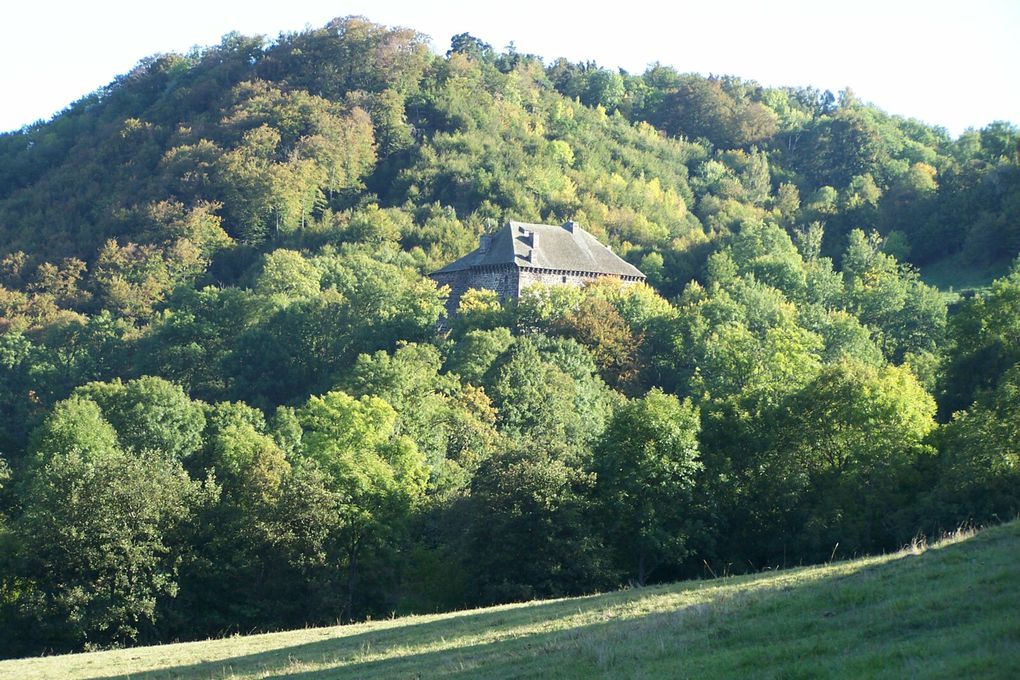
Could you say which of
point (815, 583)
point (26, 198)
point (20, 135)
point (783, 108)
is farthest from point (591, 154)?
point (815, 583)

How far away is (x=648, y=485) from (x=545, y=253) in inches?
2159

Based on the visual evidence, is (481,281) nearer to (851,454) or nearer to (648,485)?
(648,485)

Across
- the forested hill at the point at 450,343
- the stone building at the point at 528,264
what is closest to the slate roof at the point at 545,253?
the stone building at the point at 528,264

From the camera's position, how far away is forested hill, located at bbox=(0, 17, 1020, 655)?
4641 centimetres

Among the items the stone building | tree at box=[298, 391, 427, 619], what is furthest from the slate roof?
tree at box=[298, 391, 427, 619]

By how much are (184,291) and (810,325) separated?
50.7 m

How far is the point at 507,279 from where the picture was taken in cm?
10000

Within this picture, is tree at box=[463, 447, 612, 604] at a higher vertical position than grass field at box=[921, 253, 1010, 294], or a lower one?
higher

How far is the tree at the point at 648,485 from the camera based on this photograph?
4675 cm

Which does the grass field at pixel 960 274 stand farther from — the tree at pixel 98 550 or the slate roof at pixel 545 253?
the tree at pixel 98 550

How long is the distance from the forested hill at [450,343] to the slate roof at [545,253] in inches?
191

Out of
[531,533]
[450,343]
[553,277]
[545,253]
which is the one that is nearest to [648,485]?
[531,533]

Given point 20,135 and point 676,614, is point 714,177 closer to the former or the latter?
point 20,135

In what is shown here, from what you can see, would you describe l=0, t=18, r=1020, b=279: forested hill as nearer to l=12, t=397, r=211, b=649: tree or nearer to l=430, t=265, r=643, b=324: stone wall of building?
→ l=430, t=265, r=643, b=324: stone wall of building
